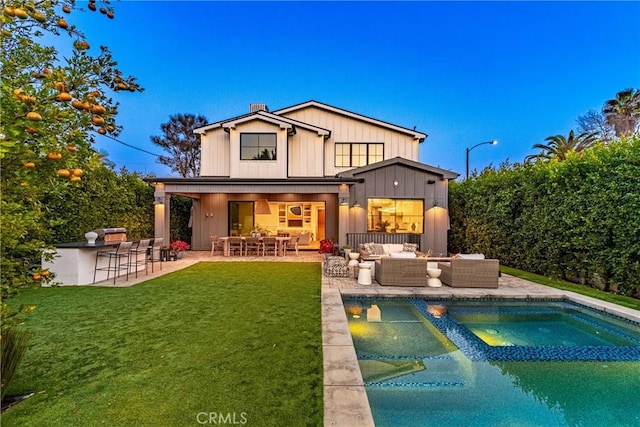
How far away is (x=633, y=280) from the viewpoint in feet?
22.7

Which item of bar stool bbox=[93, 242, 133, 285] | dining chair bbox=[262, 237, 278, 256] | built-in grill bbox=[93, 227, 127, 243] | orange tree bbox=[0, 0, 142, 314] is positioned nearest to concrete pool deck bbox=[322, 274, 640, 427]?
orange tree bbox=[0, 0, 142, 314]

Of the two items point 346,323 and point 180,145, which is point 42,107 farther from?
point 180,145

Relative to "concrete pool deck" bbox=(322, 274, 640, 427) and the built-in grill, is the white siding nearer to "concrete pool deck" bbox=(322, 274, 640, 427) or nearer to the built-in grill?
the built-in grill

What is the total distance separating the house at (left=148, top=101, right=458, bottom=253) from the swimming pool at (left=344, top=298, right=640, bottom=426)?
6.82 metres

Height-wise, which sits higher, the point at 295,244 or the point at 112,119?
the point at 112,119

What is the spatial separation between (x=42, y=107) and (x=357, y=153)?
49.8 ft

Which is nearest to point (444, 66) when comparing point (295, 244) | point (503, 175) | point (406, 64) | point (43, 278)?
point (406, 64)

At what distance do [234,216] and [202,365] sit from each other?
13505 millimetres

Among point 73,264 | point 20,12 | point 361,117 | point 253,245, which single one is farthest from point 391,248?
point 20,12

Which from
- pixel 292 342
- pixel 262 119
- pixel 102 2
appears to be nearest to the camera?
pixel 102 2

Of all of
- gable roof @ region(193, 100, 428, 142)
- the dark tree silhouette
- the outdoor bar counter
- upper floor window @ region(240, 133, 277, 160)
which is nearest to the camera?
the outdoor bar counter

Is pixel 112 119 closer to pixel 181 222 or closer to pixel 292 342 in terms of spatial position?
pixel 292 342

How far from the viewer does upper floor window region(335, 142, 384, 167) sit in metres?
16.5

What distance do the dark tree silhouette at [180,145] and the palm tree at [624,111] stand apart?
129ft
